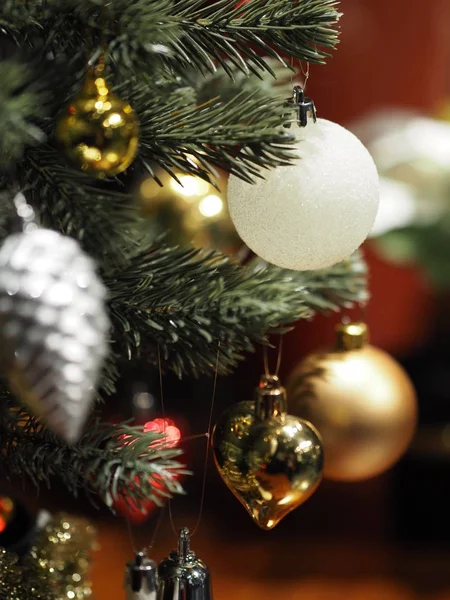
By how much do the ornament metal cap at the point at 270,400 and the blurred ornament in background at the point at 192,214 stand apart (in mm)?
176

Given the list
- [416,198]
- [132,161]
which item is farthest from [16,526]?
[416,198]

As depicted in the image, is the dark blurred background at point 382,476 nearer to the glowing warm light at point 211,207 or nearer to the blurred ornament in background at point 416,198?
the blurred ornament in background at point 416,198

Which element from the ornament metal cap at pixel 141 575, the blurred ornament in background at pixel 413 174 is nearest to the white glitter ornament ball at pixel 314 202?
the ornament metal cap at pixel 141 575

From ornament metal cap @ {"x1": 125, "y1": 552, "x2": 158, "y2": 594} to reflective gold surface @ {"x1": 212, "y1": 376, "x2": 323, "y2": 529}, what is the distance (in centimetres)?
8

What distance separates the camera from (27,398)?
0.35 m

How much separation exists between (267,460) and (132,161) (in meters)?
0.19

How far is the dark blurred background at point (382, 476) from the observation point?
1048 mm

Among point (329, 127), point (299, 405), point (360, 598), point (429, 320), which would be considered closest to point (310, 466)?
point (299, 405)

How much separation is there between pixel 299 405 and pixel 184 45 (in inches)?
10.3

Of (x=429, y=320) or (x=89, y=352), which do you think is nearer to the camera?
(x=89, y=352)

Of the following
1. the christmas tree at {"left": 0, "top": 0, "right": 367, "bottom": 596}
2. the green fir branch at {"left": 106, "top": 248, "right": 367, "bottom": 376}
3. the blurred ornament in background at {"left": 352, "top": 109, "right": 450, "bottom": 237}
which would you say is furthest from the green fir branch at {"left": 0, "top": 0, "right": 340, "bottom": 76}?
the blurred ornament in background at {"left": 352, "top": 109, "right": 450, "bottom": 237}

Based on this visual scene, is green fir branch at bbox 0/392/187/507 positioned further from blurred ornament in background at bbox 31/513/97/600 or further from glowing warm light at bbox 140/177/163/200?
glowing warm light at bbox 140/177/163/200

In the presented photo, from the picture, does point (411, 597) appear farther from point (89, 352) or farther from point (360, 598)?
point (89, 352)

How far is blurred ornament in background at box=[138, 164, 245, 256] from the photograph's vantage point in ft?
2.28
